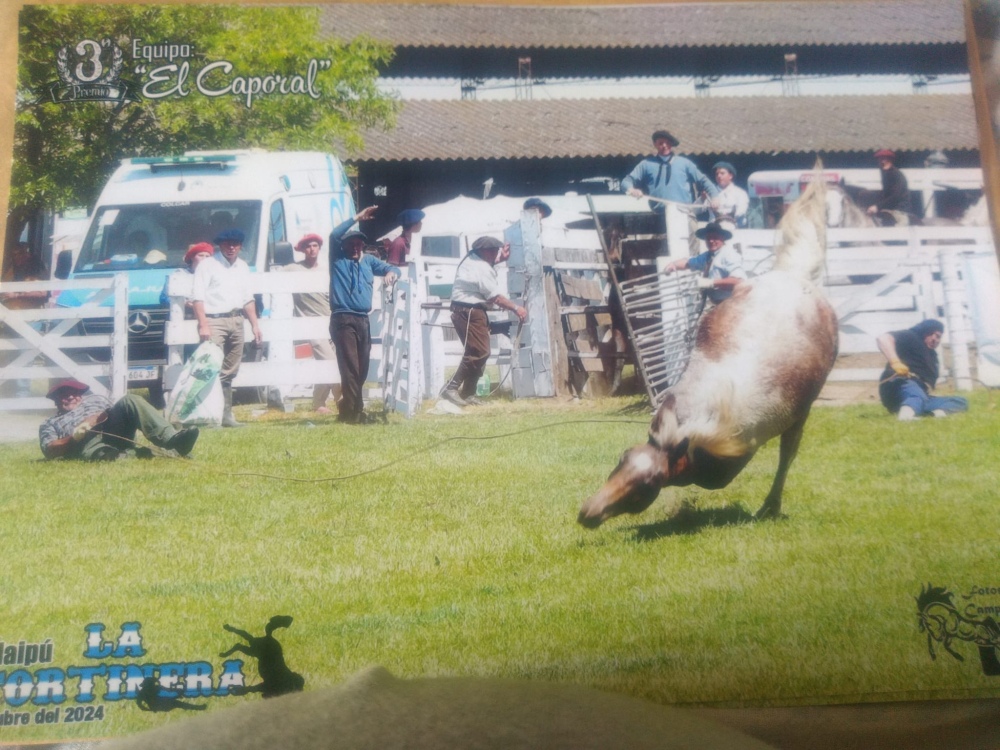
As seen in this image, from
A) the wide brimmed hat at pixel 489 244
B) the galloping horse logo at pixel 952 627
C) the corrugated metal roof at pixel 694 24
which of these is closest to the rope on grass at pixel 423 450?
the wide brimmed hat at pixel 489 244

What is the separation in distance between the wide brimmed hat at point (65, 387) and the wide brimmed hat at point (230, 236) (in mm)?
594

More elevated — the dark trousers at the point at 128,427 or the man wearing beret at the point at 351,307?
the man wearing beret at the point at 351,307

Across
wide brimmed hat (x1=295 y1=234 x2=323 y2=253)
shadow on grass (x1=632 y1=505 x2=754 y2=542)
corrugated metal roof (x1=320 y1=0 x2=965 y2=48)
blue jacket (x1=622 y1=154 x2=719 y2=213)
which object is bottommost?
shadow on grass (x1=632 y1=505 x2=754 y2=542)

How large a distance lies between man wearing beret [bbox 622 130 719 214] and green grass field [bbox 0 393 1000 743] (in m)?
0.68

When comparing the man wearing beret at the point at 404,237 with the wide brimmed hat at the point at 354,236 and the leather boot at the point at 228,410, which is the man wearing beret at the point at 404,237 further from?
the leather boot at the point at 228,410

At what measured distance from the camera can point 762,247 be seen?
3.39 meters

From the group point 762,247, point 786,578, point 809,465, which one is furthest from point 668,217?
point 786,578

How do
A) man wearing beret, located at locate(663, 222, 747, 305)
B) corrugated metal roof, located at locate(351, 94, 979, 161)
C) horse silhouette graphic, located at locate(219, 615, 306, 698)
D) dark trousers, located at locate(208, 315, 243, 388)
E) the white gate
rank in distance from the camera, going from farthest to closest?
corrugated metal roof, located at locate(351, 94, 979, 161)
man wearing beret, located at locate(663, 222, 747, 305)
dark trousers, located at locate(208, 315, 243, 388)
the white gate
horse silhouette graphic, located at locate(219, 615, 306, 698)

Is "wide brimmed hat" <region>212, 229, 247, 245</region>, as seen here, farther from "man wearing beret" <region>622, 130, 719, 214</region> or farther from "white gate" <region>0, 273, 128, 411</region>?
"man wearing beret" <region>622, 130, 719, 214</region>

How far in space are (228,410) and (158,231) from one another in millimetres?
600

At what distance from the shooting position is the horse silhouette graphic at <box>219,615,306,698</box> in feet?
9.99

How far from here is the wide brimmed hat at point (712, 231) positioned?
3.35 m

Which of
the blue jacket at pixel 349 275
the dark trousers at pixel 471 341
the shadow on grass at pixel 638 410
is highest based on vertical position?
the blue jacket at pixel 349 275

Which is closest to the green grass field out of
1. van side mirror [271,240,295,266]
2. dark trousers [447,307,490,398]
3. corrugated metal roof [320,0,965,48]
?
dark trousers [447,307,490,398]
